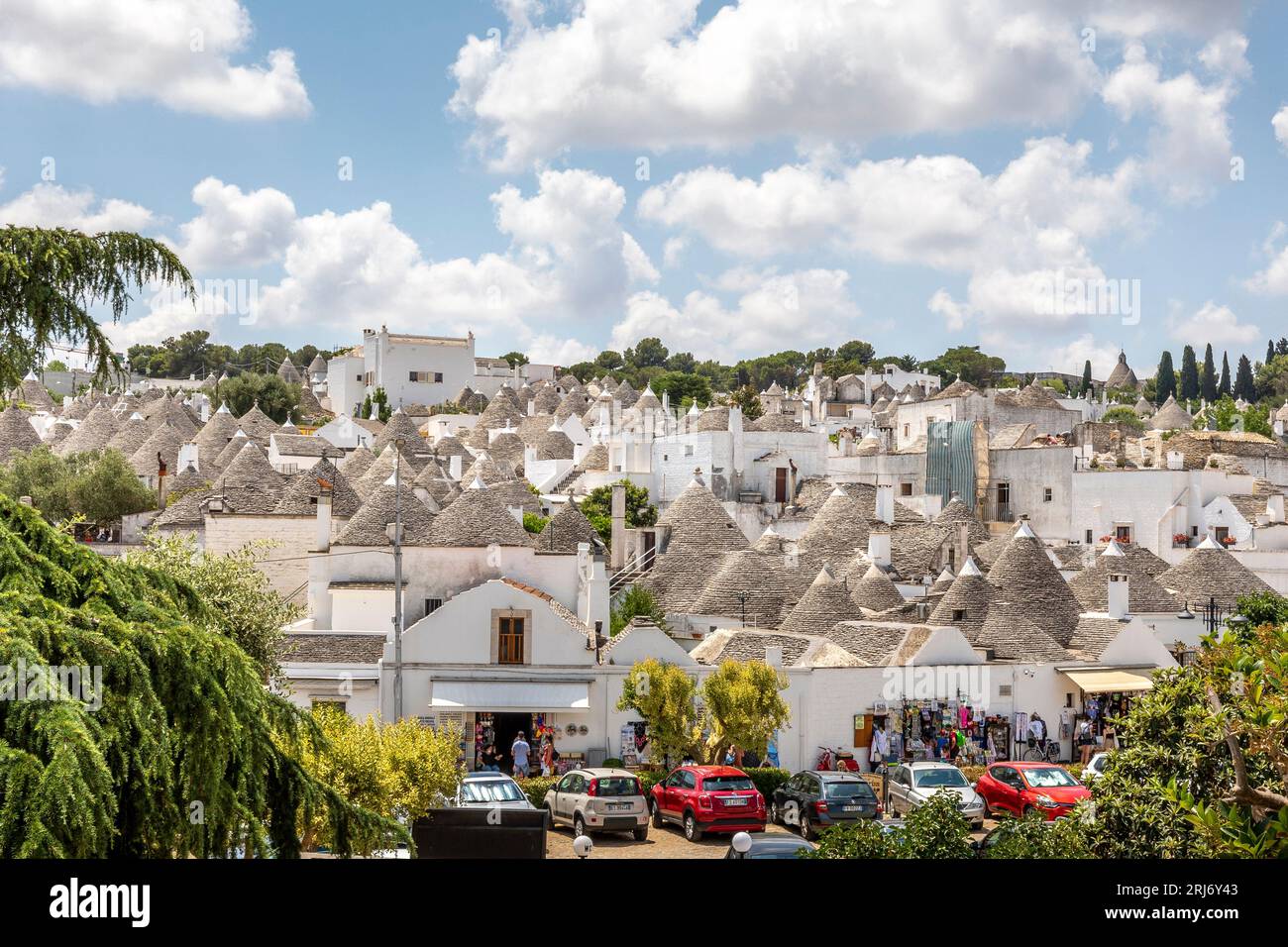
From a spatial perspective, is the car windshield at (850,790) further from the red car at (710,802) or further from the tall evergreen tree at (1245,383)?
the tall evergreen tree at (1245,383)

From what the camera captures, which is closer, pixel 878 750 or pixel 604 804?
pixel 604 804

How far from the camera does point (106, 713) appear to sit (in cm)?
841

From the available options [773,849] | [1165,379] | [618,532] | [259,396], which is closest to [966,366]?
[1165,379]

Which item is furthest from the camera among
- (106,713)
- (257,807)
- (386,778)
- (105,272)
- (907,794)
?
(907,794)

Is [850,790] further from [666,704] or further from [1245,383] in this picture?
[1245,383]

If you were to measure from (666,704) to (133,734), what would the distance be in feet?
63.3

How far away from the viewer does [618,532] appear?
156ft

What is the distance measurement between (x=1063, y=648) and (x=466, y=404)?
3109 inches

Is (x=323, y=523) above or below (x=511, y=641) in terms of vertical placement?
above
